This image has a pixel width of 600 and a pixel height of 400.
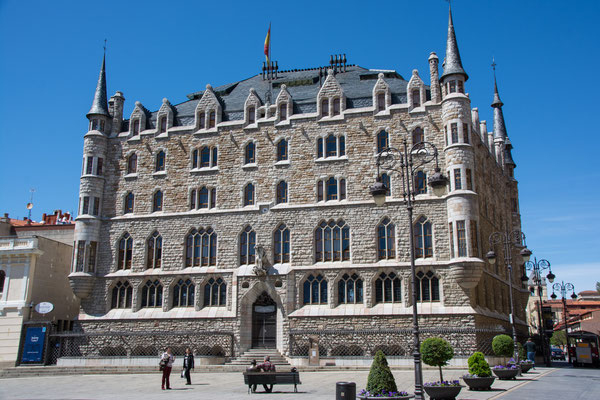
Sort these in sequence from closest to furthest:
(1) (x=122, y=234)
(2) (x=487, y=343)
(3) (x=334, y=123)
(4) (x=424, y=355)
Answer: (4) (x=424, y=355)
(2) (x=487, y=343)
(3) (x=334, y=123)
(1) (x=122, y=234)

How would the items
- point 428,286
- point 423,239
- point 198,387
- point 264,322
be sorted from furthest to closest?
1. point 264,322
2. point 423,239
3. point 428,286
4. point 198,387

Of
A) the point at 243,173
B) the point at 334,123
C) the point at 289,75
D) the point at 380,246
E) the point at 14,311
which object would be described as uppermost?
the point at 289,75

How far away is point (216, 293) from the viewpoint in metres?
34.7

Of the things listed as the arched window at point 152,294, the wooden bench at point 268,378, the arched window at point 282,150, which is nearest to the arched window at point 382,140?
the arched window at point 282,150

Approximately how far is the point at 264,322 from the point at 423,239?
10719 mm

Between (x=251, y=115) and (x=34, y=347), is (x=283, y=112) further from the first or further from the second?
(x=34, y=347)

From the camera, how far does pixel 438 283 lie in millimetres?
30984

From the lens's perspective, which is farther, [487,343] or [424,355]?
[487,343]

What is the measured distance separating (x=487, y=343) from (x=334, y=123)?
616 inches

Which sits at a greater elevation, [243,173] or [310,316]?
[243,173]

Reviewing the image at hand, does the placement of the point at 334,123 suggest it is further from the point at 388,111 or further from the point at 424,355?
the point at 424,355

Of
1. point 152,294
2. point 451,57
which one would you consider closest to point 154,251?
point 152,294

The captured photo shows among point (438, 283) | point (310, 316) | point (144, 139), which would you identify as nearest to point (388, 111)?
point (438, 283)

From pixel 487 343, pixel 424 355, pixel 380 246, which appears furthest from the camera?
pixel 380 246
